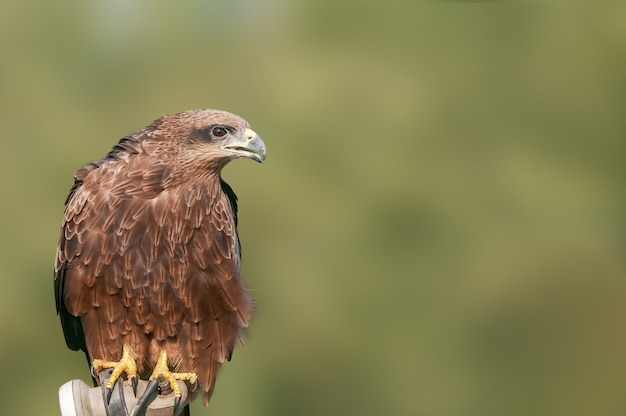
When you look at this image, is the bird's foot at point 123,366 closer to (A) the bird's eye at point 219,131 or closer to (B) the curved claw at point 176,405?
(B) the curved claw at point 176,405

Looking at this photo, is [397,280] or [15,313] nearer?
[15,313]

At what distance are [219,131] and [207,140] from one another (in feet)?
0.20

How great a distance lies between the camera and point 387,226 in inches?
309

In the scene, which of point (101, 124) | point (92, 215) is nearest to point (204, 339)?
point (92, 215)

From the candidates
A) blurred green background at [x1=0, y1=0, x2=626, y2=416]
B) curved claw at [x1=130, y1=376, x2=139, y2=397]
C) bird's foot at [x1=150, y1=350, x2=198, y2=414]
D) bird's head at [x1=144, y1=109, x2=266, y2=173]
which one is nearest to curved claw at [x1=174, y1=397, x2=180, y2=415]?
bird's foot at [x1=150, y1=350, x2=198, y2=414]

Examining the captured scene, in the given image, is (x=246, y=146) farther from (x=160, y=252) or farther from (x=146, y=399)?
(x=146, y=399)

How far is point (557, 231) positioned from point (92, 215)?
5.51m

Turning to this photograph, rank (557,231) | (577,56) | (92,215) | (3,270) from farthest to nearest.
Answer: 1. (577,56)
2. (557,231)
3. (3,270)
4. (92,215)

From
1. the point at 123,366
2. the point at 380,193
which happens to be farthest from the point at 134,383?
the point at 380,193

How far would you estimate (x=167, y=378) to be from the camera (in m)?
3.21

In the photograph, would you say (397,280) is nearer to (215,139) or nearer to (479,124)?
(479,124)

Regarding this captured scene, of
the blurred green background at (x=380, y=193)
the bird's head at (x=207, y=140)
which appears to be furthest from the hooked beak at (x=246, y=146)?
the blurred green background at (x=380, y=193)

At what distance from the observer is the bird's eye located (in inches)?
126

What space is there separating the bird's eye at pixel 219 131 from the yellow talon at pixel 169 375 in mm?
862
